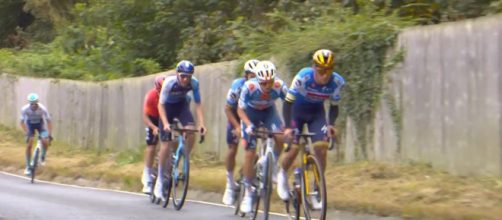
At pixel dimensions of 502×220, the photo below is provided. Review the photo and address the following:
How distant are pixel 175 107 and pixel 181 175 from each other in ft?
3.48

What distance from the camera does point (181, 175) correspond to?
38.6 feet

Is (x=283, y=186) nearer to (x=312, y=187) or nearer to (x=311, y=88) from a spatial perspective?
(x=312, y=187)

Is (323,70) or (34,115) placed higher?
(34,115)

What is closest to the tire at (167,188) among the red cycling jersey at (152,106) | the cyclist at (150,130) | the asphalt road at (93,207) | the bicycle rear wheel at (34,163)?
the asphalt road at (93,207)

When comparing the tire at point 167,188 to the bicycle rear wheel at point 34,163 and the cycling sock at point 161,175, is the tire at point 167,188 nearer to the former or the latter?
the cycling sock at point 161,175

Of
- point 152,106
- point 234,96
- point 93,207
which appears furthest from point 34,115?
→ point 234,96

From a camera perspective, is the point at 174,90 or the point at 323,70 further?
the point at 174,90

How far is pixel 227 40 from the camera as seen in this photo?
19719 millimetres

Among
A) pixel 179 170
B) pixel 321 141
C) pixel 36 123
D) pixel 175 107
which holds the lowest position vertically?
pixel 179 170

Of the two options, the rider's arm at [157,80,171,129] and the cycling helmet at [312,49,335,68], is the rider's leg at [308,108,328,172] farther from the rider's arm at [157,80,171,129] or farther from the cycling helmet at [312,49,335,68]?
the rider's arm at [157,80,171,129]

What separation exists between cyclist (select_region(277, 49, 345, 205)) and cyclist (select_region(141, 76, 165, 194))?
329cm

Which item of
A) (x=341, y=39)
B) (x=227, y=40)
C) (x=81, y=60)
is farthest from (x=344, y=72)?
(x=81, y=60)

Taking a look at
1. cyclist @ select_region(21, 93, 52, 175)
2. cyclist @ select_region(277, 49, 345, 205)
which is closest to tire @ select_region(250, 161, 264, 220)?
cyclist @ select_region(277, 49, 345, 205)

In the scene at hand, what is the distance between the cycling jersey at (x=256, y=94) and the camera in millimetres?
10312
